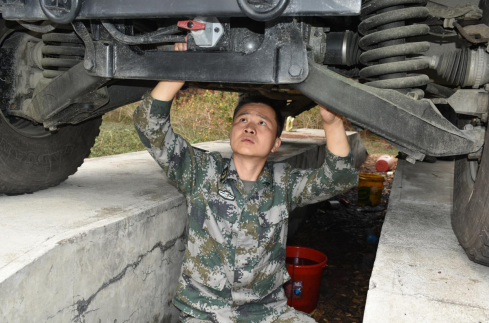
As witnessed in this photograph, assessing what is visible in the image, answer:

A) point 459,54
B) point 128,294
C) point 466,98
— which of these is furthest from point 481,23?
point 128,294

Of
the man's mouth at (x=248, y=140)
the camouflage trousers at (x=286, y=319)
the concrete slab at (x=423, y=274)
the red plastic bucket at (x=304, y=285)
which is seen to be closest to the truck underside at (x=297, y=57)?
the concrete slab at (x=423, y=274)

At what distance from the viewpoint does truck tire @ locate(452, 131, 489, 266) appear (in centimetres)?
171

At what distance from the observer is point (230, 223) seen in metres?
2.12

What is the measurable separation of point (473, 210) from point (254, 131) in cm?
93

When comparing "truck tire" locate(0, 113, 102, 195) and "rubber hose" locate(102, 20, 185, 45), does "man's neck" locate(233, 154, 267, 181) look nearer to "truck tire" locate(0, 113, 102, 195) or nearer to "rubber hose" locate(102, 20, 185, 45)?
"rubber hose" locate(102, 20, 185, 45)

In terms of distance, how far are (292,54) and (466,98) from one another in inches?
30.8

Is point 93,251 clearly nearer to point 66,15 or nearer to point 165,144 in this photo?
point 165,144

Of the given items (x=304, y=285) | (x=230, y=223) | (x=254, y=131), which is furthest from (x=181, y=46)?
(x=304, y=285)

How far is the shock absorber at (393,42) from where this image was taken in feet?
5.08

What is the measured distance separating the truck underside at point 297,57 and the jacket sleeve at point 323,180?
1.17 ft

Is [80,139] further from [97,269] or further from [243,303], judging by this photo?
[243,303]

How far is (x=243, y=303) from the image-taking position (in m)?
2.12

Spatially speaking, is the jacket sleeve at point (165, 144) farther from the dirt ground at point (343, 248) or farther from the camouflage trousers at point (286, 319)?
the dirt ground at point (343, 248)

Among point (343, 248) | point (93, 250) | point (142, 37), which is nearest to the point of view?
point (142, 37)
